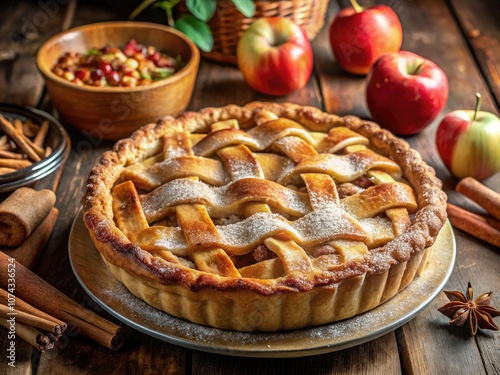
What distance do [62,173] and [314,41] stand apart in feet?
4.73

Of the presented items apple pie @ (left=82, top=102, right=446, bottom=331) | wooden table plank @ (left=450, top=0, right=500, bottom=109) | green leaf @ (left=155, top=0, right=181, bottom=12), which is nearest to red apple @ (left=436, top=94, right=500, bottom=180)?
apple pie @ (left=82, top=102, right=446, bottom=331)

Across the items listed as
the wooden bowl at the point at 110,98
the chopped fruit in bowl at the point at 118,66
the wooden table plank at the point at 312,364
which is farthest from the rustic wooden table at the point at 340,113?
the chopped fruit in bowl at the point at 118,66

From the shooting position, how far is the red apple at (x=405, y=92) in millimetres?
2398

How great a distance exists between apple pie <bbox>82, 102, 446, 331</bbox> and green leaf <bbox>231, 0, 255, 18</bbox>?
742 mm

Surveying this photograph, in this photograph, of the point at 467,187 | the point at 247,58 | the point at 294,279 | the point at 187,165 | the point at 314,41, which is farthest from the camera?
the point at 314,41

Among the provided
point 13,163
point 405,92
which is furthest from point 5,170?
point 405,92

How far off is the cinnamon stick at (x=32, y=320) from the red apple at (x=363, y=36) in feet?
5.81

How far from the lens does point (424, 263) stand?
5.36 ft

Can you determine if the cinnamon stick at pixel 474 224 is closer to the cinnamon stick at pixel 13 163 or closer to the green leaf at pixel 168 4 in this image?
the cinnamon stick at pixel 13 163

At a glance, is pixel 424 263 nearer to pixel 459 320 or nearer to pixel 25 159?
pixel 459 320

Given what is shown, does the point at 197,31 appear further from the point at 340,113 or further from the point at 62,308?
the point at 62,308

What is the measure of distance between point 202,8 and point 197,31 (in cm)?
11

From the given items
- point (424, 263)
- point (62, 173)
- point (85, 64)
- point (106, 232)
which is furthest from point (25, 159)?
point (424, 263)

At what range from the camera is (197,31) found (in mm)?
2766
